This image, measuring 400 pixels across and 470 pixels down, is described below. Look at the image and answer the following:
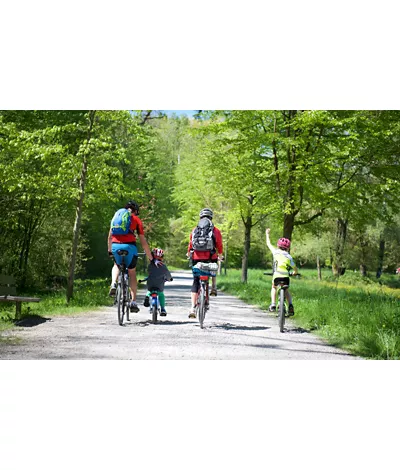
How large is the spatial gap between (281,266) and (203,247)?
1309 millimetres

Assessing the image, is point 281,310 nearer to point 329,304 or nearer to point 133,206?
point 329,304

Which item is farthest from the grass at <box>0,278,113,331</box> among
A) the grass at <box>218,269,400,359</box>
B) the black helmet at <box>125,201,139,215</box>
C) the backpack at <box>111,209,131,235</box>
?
the grass at <box>218,269,400,359</box>

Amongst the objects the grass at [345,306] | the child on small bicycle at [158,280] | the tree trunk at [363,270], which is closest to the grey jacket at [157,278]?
the child on small bicycle at [158,280]

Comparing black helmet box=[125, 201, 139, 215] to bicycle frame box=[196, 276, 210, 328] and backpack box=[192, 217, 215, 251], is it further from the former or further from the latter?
bicycle frame box=[196, 276, 210, 328]

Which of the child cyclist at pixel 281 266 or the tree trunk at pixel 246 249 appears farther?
the tree trunk at pixel 246 249

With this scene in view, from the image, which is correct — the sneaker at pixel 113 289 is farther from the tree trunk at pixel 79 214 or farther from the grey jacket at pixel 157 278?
the tree trunk at pixel 79 214

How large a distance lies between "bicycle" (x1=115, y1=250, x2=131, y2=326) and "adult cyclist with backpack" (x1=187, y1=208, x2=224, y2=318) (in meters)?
0.89

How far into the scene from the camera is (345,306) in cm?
863

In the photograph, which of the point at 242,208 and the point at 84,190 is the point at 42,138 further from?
the point at 242,208

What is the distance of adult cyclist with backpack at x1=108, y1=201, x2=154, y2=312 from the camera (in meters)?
8.06

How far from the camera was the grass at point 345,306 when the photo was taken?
278 inches

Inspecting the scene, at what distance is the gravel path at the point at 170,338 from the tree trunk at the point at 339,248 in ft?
6.91
